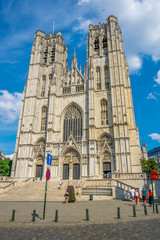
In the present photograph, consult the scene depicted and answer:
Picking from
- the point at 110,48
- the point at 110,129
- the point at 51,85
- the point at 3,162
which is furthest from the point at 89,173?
the point at 110,48

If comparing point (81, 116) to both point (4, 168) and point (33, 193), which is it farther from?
point (4, 168)

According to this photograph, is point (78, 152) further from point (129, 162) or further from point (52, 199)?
point (52, 199)

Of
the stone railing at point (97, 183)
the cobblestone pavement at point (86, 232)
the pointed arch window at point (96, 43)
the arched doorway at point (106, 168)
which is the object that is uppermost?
the pointed arch window at point (96, 43)

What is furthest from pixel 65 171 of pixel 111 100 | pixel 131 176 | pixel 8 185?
pixel 111 100

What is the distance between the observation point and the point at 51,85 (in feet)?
119

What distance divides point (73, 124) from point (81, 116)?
7.06 ft

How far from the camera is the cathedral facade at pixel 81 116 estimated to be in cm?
2904

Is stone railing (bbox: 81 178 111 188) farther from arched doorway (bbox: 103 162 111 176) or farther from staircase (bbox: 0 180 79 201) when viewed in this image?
arched doorway (bbox: 103 162 111 176)

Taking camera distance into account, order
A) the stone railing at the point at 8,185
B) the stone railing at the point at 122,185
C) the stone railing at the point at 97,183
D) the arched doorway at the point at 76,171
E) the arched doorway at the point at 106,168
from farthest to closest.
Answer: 1. the arched doorway at the point at 76,171
2. the arched doorway at the point at 106,168
3. the stone railing at the point at 8,185
4. the stone railing at the point at 97,183
5. the stone railing at the point at 122,185

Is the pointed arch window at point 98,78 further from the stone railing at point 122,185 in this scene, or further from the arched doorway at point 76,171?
the stone railing at point 122,185

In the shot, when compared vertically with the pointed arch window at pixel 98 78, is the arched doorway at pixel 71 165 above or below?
below

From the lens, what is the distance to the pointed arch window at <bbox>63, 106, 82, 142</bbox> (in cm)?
3250

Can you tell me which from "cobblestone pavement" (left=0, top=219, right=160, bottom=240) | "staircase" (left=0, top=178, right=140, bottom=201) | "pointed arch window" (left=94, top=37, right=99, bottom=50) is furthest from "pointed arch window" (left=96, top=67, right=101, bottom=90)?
"cobblestone pavement" (left=0, top=219, right=160, bottom=240)

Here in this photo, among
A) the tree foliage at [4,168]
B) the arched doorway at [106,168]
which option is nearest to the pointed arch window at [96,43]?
the arched doorway at [106,168]
